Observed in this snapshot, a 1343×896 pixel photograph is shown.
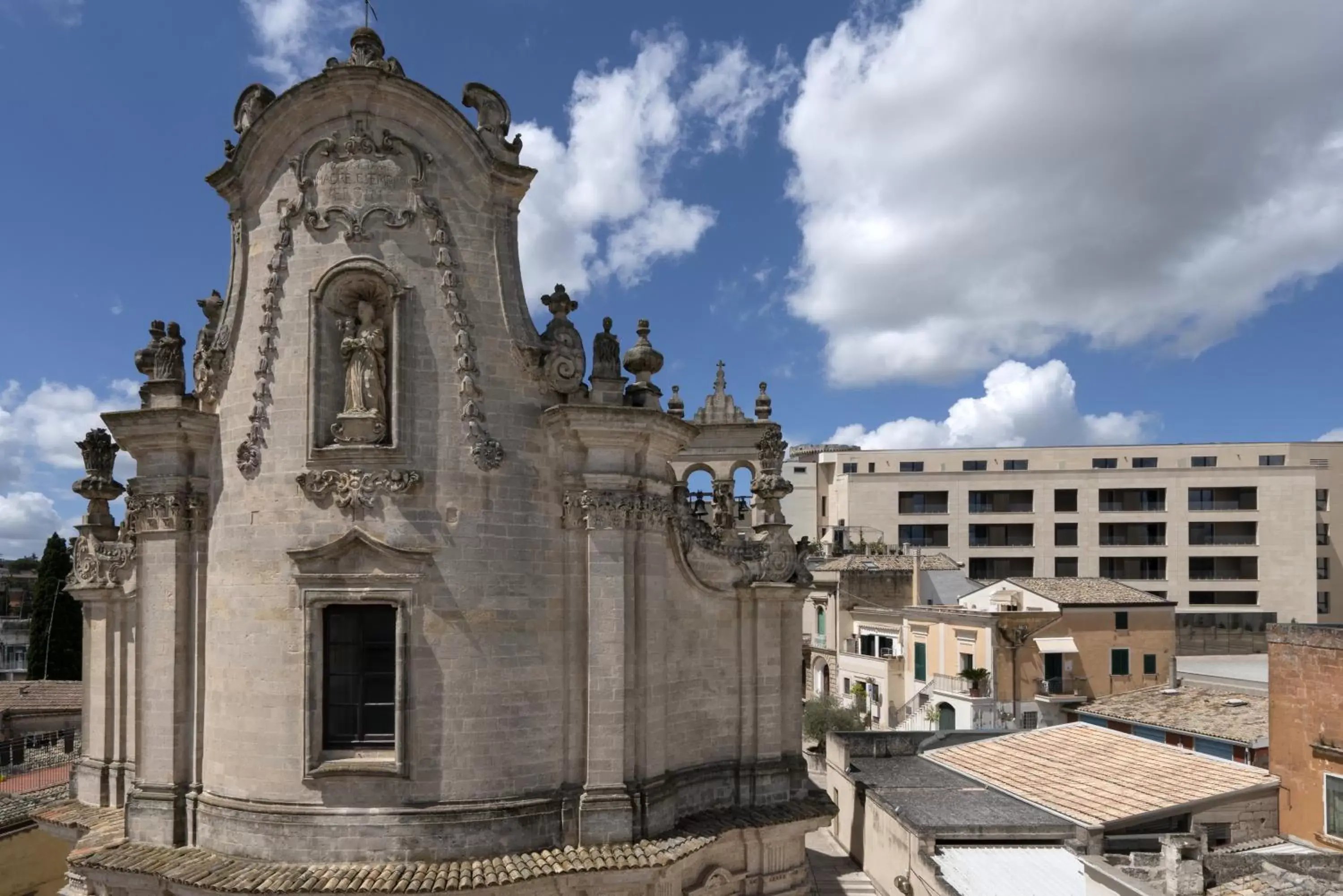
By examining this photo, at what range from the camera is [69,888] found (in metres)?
18.6

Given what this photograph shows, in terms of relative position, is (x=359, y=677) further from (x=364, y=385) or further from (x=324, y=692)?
(x=364, y=385)

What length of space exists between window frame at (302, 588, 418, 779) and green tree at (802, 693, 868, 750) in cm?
3134

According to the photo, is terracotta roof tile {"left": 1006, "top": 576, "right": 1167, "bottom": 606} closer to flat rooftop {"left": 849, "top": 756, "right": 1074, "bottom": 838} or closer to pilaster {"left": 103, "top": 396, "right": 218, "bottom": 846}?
flat rooftop {"left": 849, "top": 756, "right": 1074, "bottom": 838}

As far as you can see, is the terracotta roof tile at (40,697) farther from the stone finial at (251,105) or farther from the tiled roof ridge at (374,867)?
the stone finial at (251,105)

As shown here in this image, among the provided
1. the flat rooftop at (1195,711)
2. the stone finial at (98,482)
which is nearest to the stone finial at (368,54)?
the stone finial at (98,482)

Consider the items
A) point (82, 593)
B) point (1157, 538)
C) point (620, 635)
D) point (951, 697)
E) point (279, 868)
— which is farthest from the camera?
point (1157, 538)

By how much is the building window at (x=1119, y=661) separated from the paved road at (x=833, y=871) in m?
19.4

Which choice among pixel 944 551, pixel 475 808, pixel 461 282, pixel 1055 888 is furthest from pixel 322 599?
pixel 944 551

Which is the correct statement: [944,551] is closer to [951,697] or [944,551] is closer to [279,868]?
[951,697]

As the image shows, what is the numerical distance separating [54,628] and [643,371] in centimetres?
4887

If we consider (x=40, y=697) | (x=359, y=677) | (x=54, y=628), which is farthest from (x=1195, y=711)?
(x=54, y=628)

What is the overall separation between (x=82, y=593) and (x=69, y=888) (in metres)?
6.39

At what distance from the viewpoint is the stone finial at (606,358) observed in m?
17.2

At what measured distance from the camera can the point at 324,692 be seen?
52.1 feet
